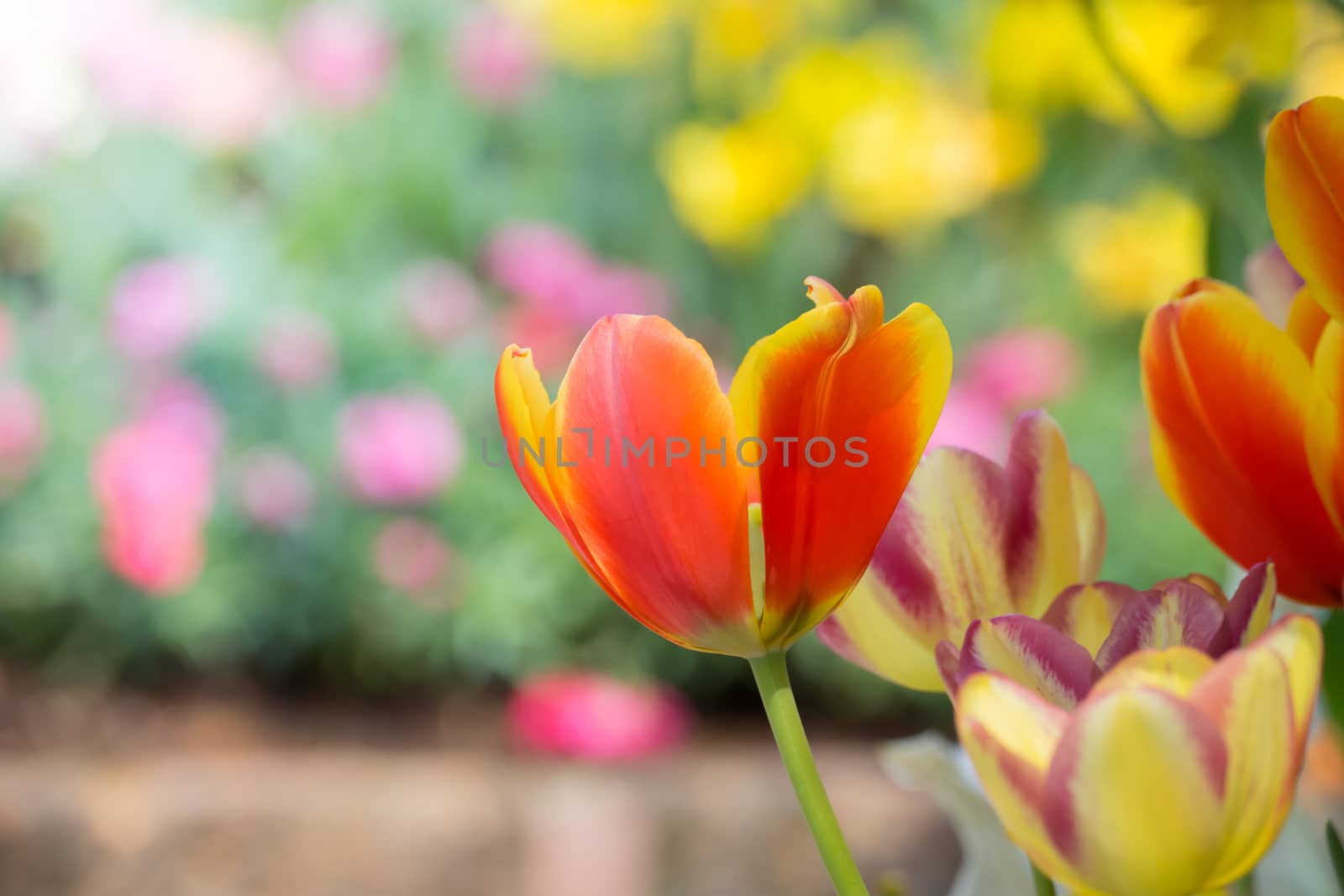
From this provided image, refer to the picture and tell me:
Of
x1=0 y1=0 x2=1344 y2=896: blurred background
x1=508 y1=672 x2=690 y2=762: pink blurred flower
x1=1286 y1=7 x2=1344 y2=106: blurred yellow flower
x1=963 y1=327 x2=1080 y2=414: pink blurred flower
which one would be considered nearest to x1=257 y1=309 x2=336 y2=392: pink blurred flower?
x1=0 y1=0 x2=1344 y2=896: blurred background

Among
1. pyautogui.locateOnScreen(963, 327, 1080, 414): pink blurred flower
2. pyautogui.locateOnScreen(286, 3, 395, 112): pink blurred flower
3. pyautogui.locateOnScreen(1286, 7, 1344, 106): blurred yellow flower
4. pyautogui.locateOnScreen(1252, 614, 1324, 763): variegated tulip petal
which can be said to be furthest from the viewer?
pyautogui.locateOnScreen(286, 3, 395, 112): pink blurred flower

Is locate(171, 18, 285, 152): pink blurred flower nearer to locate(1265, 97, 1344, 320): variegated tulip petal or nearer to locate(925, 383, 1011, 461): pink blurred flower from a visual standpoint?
locate(925, 383, 1011, 461): pink blurred flower

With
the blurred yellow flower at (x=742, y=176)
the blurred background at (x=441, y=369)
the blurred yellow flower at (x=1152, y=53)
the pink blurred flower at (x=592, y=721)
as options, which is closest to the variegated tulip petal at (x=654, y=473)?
the blurred yellow flower at (x=1152, y=53)

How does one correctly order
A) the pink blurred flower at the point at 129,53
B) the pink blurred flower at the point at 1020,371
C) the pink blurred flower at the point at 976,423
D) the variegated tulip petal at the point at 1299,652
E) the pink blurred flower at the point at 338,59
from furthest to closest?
1. the pink blurred flower at the point at 338,59
2. the pink blurred flower at the point at 129,53
3. the pink blurred flower at the point at 1020,371
4. the pink blurred flower at the point at 976,423
5. the variegated tulip petal at the point at 1299,652

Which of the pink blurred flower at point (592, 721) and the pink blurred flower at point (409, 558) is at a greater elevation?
the pink blurred flower at point (409, 558)

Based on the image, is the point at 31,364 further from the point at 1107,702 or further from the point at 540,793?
the point at 1107,702

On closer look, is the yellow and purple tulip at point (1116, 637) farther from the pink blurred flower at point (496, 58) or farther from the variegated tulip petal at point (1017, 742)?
the pink blurred flower at point (496, 58)
